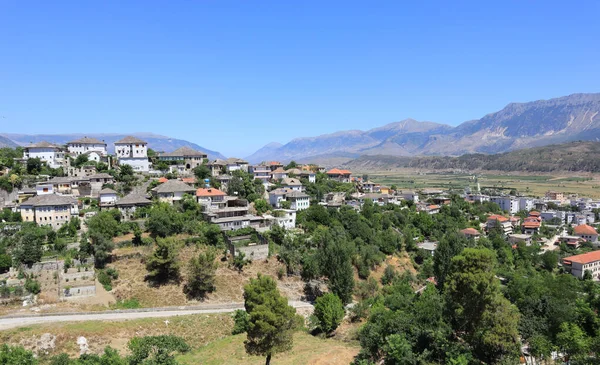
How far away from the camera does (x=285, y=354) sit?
2459 cm

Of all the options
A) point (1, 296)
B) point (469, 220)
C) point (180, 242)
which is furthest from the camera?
point (469, 220)

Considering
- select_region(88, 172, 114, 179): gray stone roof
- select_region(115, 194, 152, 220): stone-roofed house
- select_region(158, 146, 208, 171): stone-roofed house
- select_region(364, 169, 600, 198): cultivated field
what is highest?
select_region(158, 146, 208, 171): stone-roofed house

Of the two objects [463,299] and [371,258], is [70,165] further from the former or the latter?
[463,299]

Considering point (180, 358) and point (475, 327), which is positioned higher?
point (475, 327)

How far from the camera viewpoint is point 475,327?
71.9 ft

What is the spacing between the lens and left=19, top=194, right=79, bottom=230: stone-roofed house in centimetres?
3862

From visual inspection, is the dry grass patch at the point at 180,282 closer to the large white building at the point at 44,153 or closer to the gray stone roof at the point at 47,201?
the gray stone roof at the point at 47,201

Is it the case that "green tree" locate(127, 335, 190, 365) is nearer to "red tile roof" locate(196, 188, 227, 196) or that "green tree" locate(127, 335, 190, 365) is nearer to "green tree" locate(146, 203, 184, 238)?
"green tree" locate(146, 203, 184, 238)

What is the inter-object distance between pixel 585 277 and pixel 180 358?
46.9 m

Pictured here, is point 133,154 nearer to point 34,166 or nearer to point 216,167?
point 216,167

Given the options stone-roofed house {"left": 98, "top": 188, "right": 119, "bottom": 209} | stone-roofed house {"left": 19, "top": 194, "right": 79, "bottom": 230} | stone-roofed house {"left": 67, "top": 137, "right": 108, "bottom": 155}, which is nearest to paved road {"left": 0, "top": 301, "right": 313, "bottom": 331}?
stone-roofed house {"left": 19, "top": 194, "right": 79, "bottom": 230}

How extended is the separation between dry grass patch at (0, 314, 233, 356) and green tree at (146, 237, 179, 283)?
575 cm

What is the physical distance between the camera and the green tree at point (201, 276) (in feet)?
Answer: 111

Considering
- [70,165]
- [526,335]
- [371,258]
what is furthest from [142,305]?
[70,165]
